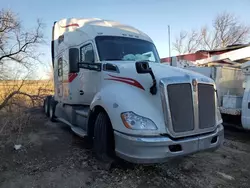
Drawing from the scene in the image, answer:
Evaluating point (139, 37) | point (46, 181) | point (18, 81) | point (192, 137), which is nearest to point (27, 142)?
point (46, 181)

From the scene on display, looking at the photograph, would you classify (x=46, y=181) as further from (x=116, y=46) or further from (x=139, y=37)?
(x=139, y=37)

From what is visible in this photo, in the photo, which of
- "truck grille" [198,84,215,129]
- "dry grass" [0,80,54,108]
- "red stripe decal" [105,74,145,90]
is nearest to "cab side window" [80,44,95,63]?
"red stripe decal" [105,74,145,90]

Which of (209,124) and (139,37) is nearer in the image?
(209,124)

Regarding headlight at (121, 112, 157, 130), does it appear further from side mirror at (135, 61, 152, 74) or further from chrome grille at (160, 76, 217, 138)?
side mirror at (135, 61, 152, 74)

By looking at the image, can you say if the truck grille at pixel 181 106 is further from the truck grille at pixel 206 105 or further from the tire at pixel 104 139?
the tire at pixel 104 139

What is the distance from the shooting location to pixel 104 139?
13.3 ft

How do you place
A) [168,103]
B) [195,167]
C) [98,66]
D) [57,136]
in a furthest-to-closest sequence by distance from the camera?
[57,136] < [98,66] < [195,167] < [168,103]

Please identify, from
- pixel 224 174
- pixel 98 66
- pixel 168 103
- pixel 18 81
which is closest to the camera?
pixel 168 103

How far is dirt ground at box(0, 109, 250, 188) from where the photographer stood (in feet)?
12.5

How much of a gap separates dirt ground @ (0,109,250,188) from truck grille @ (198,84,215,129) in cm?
97

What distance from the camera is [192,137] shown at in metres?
3.69

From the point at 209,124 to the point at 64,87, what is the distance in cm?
499

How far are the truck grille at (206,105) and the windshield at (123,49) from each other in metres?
1.85

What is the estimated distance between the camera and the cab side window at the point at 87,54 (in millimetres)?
5387
